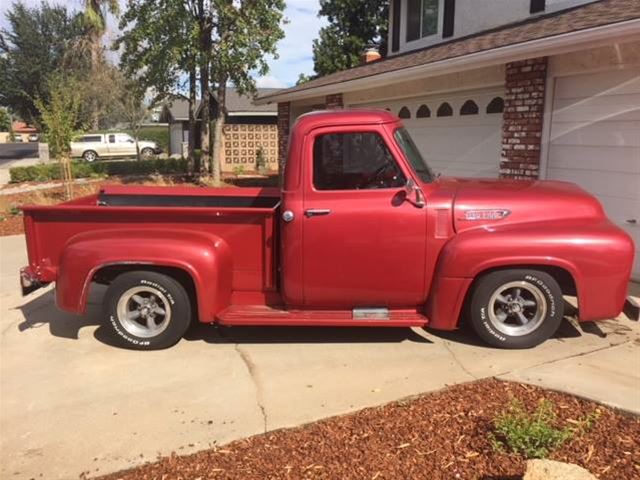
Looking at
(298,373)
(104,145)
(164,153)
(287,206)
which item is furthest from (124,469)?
(164,153)

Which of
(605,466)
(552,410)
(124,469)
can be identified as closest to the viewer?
(605,466)

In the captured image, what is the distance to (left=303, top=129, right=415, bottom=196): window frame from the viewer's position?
463cm

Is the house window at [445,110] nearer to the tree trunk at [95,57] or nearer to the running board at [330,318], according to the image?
the running board at [330,318]

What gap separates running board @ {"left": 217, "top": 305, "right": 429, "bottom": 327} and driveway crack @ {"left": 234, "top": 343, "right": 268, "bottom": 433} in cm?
31

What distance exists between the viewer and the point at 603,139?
6875mm

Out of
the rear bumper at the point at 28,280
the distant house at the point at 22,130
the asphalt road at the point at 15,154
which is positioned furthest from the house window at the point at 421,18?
the distant house at the point at 22,130

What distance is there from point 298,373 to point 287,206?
1.33 metres

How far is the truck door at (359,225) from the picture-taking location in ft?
15.1

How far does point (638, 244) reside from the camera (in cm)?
656

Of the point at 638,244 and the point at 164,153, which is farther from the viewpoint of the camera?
the point at 164,153

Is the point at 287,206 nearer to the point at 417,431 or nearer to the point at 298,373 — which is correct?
the point at 298,373

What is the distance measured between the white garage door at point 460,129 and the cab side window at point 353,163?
471cm

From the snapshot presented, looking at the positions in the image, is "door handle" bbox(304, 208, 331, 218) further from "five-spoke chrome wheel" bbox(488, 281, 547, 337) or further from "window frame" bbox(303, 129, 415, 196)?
"five-spoke chrome wheel" bbox(488, 281, 547, 337)

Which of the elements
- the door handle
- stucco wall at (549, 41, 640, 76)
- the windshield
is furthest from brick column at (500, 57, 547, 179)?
the door handle
